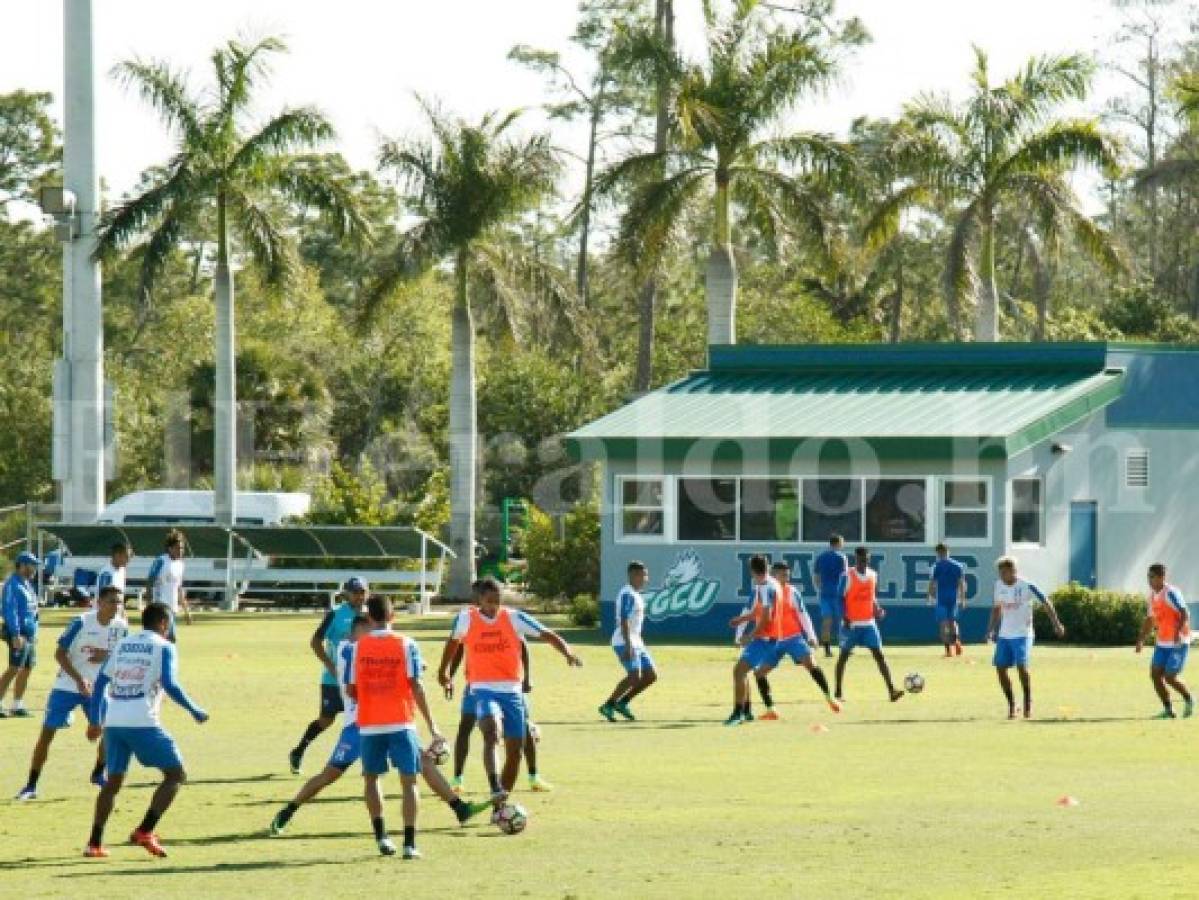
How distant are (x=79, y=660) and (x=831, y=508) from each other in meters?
24.4

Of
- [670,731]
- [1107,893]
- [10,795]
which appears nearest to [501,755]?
[670,731]

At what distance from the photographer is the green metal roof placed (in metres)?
40.8

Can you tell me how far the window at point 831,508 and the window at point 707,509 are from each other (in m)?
1.40

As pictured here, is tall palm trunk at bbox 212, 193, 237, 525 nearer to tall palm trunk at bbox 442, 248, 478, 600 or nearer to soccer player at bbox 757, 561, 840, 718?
tall palm trunk at bbox 442, 248, 478, 600

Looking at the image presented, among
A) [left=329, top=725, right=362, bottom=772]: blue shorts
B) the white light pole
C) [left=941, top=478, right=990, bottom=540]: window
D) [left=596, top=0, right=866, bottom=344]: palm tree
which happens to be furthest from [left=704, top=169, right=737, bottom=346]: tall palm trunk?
[left=329, top=725, right=362, bottom=772]: blue shorts

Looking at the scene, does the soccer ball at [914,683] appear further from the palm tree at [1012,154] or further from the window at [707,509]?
the palm tree at [1012,154]

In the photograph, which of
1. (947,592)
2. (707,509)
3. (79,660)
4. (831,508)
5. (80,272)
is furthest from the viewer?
(80,272)

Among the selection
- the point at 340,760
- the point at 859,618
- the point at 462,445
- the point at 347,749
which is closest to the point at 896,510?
the point at 462,445

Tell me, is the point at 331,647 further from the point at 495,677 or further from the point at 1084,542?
the point at 1084,542

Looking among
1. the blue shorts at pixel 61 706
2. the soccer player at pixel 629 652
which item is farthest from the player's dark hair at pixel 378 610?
the soccer player at pixel 629 652

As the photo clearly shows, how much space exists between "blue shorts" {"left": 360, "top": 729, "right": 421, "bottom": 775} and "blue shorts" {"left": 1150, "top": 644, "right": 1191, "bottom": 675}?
12.9 m

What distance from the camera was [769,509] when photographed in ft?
139

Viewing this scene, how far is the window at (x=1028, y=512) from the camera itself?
41812mm

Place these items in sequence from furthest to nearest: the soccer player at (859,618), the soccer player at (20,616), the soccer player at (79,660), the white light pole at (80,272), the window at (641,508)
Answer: the white light pole at (80,272)
the window at (641,508)
the soccer player at (859,618)
the soccer player at (20,616)
the soccer player at (79,660)
